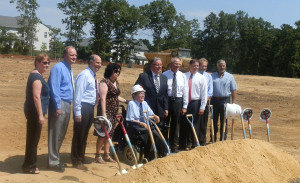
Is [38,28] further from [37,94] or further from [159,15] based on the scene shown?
[37,94]

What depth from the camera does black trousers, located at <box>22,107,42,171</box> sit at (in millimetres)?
5668

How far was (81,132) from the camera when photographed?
630cm


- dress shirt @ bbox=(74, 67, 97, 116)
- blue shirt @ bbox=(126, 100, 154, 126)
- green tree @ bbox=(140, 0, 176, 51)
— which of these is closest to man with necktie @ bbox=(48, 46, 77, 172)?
dress shirt @ bbox=(74, 67, 97, 116)

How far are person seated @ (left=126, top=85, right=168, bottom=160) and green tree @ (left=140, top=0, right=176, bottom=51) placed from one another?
65359 millimetres

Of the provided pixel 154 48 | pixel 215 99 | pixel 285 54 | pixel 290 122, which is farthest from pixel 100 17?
pixel 215 99

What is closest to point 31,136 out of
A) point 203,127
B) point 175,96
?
point 175,96

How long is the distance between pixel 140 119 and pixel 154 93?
0.66m

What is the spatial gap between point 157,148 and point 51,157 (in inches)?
74.0

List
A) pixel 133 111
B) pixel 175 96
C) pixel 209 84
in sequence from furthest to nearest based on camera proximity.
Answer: pixel 209 84 < pixel 175 96 < pixel 133 111

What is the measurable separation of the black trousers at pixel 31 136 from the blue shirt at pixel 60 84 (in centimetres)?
37

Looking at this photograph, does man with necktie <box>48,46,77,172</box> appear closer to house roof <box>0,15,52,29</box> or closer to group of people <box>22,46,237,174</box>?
group of people <box>22,46,237,174</box>

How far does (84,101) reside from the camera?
6.20 metres

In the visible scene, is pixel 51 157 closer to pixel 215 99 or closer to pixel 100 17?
pixel 215 99

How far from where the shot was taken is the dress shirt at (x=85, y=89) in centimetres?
600
